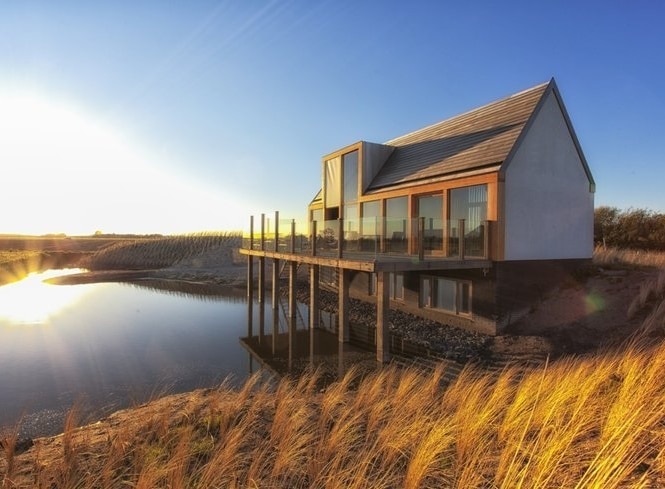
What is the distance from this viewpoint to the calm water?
857cm

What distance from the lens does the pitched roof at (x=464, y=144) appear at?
13.4m

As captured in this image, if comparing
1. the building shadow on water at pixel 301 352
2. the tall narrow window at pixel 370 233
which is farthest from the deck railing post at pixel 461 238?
the building shadow on water at pixel 301 352

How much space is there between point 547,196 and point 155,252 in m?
43.5

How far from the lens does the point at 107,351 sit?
12305 mm

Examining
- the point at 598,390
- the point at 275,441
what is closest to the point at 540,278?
the point at 598,390

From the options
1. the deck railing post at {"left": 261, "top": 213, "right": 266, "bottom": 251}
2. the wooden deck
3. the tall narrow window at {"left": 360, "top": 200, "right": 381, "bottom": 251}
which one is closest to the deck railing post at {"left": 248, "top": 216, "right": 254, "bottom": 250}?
the deck railing post at {"left": 261, "top": 213, "right": 266, "bottom": 251}

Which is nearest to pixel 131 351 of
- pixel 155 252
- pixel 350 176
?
pixel 350 176

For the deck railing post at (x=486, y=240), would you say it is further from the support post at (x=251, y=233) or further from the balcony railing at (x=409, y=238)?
the support post at (x=251, y=233)

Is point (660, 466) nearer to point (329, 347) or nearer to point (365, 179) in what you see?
point (329, 347)

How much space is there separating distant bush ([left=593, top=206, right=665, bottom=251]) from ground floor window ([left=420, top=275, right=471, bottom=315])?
13.6m

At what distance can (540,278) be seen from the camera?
13570 millimetres

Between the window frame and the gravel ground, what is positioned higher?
the window frame

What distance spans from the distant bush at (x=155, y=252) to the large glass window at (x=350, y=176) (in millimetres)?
25784

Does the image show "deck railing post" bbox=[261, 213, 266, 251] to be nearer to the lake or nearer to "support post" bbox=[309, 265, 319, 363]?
the lake
